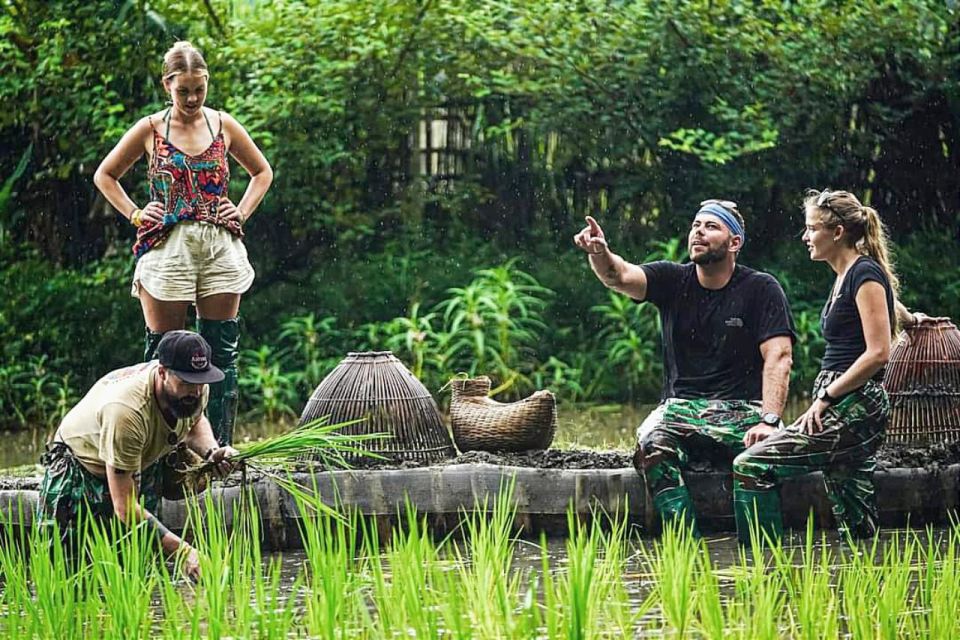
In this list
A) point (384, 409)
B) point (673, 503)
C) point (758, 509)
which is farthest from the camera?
point (384, 409)

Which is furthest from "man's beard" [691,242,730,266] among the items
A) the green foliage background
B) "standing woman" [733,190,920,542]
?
the green foliage background

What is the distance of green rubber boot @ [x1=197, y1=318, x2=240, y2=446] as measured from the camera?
6523 mm

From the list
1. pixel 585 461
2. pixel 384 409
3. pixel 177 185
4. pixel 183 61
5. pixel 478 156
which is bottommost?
pixel 585 461

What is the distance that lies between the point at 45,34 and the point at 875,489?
7.09 meters

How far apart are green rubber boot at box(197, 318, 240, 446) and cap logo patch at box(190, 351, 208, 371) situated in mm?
1571

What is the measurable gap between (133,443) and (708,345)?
2565mm

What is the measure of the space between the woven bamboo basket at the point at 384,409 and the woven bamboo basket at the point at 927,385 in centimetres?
203

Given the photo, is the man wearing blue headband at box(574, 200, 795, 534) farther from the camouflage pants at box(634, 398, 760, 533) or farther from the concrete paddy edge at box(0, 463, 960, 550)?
the concrete paddy edge at box(0, 463, 960, 550)

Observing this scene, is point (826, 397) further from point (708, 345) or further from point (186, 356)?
point (186, 356)

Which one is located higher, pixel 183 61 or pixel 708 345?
pixel 183 61

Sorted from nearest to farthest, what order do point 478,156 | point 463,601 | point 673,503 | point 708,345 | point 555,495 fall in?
1. point 463,601
2. point 673,503
3. point 708,345
4. point 555,495
5. point 478,156

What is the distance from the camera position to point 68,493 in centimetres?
523

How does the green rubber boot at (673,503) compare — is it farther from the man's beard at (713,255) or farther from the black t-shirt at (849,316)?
the man's beard at (713,255)

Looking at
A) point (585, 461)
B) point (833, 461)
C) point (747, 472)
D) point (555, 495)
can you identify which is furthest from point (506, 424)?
point (833, 461)
